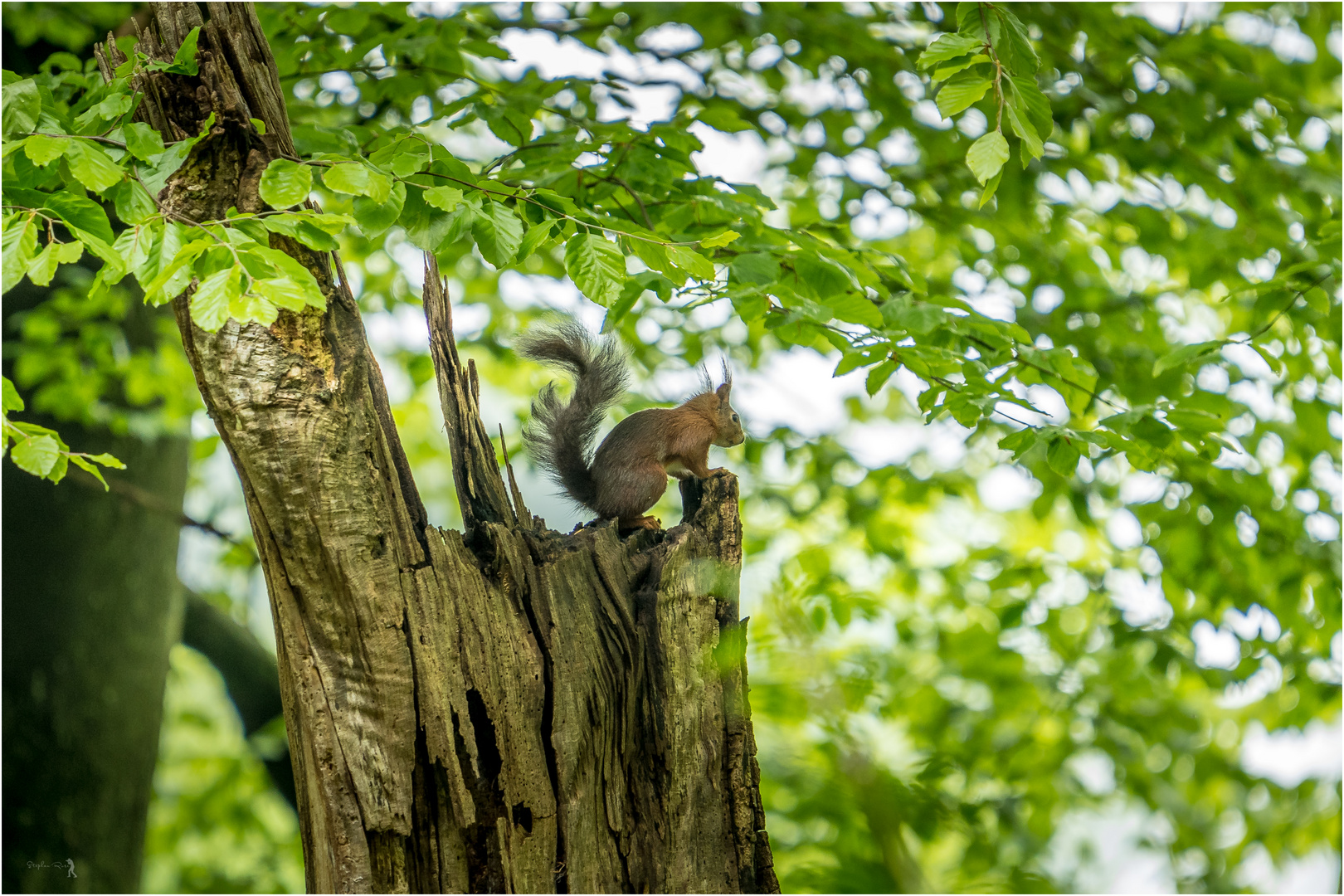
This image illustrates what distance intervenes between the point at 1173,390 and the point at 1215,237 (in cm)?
68

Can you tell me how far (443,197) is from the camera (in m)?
1.46

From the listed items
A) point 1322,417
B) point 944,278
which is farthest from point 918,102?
point 1322,417

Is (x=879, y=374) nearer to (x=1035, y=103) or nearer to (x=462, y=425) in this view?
(x=1035, y=103)

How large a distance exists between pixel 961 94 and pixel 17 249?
1.34 meters

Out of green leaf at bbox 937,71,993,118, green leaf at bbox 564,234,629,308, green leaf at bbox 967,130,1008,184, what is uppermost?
green leaf at bbox 937,71,993,118

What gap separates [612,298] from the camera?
1482 mm

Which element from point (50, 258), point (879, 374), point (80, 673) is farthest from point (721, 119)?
point (80, 673)

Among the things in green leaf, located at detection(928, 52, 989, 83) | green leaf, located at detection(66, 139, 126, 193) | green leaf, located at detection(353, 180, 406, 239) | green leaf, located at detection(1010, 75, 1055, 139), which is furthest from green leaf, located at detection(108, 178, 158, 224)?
green leaf, located at detection(1010, 75, 1055, 139)

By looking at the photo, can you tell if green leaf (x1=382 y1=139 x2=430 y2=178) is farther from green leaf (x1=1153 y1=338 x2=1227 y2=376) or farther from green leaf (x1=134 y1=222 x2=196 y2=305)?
green leaf (x1=1153 y1=338 x2=1227 y2=376)

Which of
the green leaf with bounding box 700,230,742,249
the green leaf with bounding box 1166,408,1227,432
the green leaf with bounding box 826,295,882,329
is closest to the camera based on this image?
the green leaf with bounding box 700,230,742,249

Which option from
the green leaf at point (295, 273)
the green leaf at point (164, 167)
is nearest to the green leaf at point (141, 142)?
the green leaf at point (164, 167)

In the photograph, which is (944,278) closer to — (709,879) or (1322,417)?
(1322,417)

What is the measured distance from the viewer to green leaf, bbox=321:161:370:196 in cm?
138

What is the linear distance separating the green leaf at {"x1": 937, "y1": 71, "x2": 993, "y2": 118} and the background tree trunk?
3.28m
